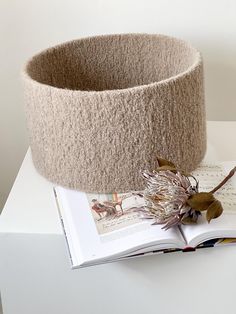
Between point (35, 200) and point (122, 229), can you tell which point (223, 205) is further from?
point (35, 200)

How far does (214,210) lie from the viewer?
0.75 metres

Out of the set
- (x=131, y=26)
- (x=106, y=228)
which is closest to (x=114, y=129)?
(x=106, y=228)

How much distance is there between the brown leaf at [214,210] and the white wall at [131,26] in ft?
1.65

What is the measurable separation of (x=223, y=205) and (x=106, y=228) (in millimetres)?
175

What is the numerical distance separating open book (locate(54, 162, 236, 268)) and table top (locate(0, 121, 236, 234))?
0.07ft

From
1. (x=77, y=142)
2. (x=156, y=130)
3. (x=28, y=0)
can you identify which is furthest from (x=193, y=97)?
(x=28, y=0)

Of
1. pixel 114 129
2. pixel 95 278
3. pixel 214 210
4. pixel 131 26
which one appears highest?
pixel 131 26

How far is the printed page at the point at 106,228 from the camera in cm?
74

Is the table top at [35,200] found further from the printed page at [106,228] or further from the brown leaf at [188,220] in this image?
the brown leaf at [188,220]

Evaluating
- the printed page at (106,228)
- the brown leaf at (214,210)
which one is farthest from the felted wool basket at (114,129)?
the brown leaf at (214,210)

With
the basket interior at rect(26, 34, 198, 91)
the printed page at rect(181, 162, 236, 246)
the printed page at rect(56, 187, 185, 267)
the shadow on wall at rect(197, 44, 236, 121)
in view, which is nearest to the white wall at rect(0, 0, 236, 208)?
the shadow on wall at rect(197, 44, 236, 121)

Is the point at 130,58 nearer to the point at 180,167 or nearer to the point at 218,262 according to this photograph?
the point at 180,167

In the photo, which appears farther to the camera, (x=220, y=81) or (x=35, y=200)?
(x=220, y=81)

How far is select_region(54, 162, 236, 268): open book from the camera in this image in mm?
737
